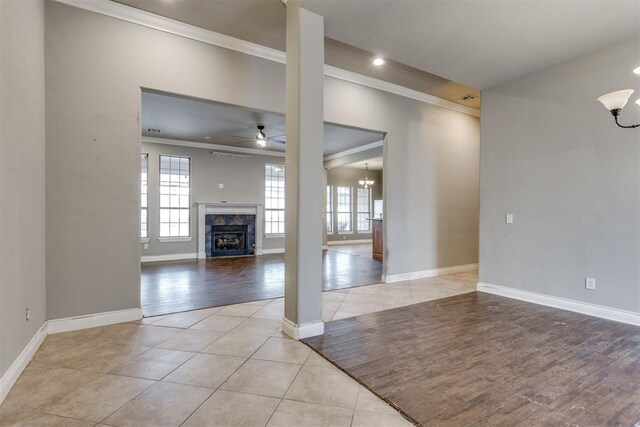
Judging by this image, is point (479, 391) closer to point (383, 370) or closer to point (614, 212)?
point (383, 370)

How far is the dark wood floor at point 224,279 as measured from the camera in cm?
407

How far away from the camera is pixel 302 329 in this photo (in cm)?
285

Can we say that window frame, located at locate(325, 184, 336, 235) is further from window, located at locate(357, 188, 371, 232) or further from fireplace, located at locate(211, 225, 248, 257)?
fireplace, located at locate(211, 225, 248, 257)

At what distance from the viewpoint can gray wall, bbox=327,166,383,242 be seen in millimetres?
11562

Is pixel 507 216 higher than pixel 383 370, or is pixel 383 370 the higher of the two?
pixel 507 216

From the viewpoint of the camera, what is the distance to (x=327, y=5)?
283 centimetres

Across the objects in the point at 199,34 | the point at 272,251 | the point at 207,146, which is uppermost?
the point at 199,34

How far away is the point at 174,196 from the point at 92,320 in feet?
17.5

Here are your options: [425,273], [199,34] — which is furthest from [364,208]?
[199,34]

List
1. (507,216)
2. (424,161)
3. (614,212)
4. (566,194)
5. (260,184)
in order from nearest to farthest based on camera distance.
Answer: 1. (614,212)
2. (566,194)
3. (507,216)
4. (424,161)
5. (260,184)

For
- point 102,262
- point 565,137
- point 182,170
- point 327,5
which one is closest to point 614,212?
point 565,137

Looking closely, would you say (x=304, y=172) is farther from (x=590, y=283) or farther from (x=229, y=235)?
(x=229, y=235)

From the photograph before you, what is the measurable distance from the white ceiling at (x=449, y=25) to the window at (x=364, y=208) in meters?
8.40

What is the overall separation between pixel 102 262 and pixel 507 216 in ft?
16.5
